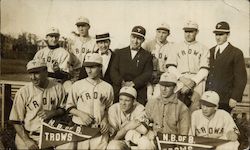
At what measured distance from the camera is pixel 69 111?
2160mm

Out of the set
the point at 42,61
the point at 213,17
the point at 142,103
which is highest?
the point at 213,17

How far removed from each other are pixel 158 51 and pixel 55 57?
49 cm

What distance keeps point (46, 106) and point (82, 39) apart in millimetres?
363

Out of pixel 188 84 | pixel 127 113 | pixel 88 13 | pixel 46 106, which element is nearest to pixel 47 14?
pixel 88 13

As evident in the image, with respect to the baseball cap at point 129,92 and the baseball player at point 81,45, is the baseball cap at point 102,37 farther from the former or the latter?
the baseball cap at point 129,92

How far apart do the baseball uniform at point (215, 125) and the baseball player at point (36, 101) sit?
2.07ft

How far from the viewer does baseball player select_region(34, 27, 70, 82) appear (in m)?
2.19

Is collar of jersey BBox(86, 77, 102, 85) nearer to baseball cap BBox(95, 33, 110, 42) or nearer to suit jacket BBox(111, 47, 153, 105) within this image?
suit jacket BBox(111, 47, 153, 105)

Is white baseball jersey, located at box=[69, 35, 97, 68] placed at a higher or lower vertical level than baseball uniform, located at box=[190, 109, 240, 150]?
higher

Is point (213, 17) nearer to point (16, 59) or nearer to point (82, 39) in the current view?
point (82, 39)

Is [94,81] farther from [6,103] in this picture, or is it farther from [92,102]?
[6,103]

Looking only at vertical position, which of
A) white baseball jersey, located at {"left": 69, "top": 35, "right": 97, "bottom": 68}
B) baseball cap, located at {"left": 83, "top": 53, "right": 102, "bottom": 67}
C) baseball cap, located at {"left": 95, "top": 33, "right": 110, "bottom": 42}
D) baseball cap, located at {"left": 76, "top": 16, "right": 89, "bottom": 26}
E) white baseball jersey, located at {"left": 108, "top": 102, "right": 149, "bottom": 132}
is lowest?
white baseball jersey, located at {"left": 108, "top": 102, "right": 149, "bottom": 132}

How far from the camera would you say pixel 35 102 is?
2.19m

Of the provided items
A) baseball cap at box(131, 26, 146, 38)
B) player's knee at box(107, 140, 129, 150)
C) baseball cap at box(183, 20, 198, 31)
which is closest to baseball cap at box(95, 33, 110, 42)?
baseball cap at box(131, 26, 146, 38)
